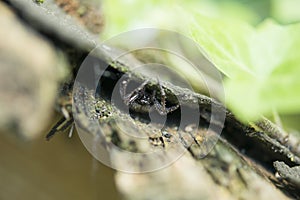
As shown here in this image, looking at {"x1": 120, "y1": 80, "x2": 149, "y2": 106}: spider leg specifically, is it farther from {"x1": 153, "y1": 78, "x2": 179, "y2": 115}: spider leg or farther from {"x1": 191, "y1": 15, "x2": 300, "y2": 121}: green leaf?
{"x1": 191, "y1": 15, "x2": 300, "y2": 121}: green leaf

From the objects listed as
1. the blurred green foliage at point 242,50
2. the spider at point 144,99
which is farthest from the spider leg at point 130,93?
the blurred green foliage at point 242,50

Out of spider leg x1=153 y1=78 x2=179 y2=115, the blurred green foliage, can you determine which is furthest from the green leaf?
spider leg x1=153 y1=78 x2=179 y2=115

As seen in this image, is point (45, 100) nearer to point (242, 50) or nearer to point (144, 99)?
point (144, 99)

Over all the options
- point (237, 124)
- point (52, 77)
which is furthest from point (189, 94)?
point (52, 77)

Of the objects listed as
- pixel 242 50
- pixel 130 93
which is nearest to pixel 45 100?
pixel 130 93

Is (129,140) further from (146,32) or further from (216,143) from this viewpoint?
(146,32)

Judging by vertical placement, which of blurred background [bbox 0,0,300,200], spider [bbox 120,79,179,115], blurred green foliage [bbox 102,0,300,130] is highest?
blurred green foliage [bbox 102,0,300,130]

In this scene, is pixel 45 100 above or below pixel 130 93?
below
